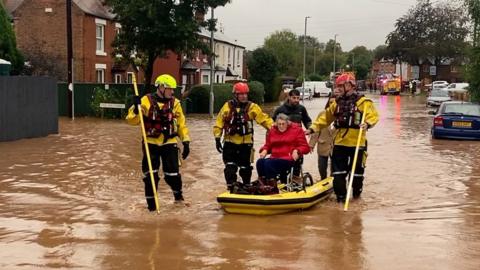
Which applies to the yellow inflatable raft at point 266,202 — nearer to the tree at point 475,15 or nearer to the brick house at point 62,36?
the tree at point 475,15

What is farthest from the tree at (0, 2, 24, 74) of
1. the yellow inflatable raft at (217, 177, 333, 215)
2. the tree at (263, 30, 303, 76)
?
the tree at (263, 30, 303, 76)

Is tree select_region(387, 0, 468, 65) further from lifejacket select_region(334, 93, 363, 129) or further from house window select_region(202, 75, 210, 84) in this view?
lifejacket select_region(334, 93, 363, 129)

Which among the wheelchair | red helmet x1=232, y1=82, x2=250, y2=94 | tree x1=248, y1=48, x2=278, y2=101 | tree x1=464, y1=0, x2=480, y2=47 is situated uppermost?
tree x1=464, y1=0, x2=480, y2=47

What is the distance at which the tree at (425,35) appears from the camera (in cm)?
8369

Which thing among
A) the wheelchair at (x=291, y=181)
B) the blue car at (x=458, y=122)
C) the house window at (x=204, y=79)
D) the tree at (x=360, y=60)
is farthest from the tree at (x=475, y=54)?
the tree at (x=360, y=60)

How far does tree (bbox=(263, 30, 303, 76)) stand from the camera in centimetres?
9100

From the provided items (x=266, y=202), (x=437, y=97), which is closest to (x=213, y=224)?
(x=266, y=202)

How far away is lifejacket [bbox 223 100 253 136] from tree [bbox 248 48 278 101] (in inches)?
1697

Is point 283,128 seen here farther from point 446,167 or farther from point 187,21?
point 187,21

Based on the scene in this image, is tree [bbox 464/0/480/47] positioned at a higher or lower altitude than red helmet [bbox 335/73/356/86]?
higher

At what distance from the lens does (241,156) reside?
976 centimetres

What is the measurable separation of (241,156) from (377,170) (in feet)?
15.1

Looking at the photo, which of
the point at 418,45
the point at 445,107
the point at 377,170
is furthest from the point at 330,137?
the point at 418,45

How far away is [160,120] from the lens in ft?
28.4
